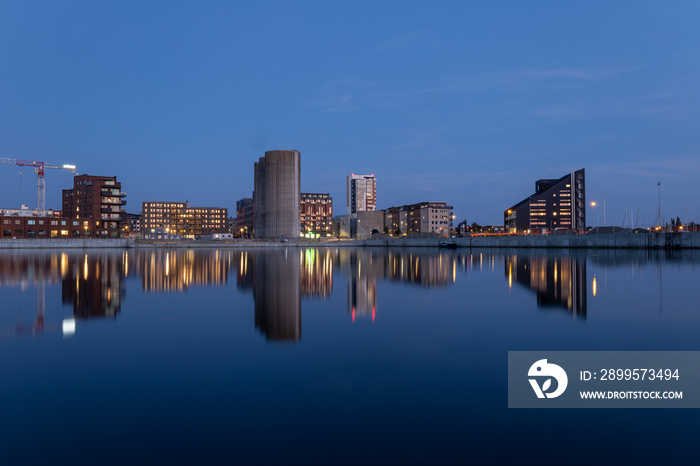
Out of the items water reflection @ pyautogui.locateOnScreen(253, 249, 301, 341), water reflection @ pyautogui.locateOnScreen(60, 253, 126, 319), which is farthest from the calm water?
water reflection @ pyautogui.locateOnScreen(60, 253, 126, 319)

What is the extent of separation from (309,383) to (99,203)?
151 m

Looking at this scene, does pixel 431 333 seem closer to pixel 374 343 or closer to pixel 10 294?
pixel 374 343

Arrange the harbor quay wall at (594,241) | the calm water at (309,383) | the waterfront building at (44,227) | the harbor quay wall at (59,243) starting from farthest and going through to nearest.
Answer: the waterfront building at (44,227) → the harbor quay wall at (59,243) → the harbor quay wall at (594,241) → the calm water at (309,383)

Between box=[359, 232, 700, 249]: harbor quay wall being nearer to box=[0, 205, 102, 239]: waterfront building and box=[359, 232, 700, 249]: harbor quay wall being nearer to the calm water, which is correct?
the calm water

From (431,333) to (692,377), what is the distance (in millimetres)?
6934

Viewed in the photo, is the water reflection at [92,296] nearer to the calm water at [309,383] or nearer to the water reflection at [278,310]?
the calm water at [309,383]

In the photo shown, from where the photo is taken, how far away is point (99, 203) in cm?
13812

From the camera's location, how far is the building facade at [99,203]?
137750 millimetres

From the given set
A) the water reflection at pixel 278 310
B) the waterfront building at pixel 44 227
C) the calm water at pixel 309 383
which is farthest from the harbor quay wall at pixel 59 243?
the calm water at pixel 309 383

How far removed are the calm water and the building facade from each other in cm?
13366

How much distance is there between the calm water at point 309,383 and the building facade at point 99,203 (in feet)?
439

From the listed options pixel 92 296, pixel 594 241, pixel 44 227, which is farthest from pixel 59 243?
pixel 594 241

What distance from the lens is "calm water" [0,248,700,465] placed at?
21.8 feet

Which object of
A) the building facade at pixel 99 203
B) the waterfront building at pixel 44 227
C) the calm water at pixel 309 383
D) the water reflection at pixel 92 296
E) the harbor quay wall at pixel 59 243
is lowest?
the calm water at pixel 309 383
